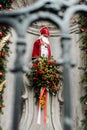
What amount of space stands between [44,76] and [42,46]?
0.87m

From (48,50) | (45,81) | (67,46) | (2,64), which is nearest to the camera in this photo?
(67,46)

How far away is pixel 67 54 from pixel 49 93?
500 cm

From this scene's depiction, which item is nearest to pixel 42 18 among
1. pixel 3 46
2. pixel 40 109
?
pixel 3 46

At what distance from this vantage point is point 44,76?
6.96 meters

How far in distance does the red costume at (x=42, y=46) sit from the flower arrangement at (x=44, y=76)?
314mm

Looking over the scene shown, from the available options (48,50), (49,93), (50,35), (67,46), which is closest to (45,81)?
(49,93)

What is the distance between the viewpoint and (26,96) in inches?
283

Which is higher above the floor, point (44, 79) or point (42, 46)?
point (42, 46)

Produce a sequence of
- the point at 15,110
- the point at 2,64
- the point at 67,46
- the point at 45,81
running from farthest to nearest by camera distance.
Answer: the point at 45,81 → the point at 2,64 → the point at 67,46 → the point at 15,110

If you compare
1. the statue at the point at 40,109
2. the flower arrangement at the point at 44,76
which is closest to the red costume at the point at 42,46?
the statue at the point at 40,109

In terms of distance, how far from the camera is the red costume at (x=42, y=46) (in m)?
7.57

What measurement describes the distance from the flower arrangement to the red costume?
314 mm

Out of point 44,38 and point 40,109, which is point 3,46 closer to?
point 40,109

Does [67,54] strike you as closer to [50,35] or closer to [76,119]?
[76,119]
